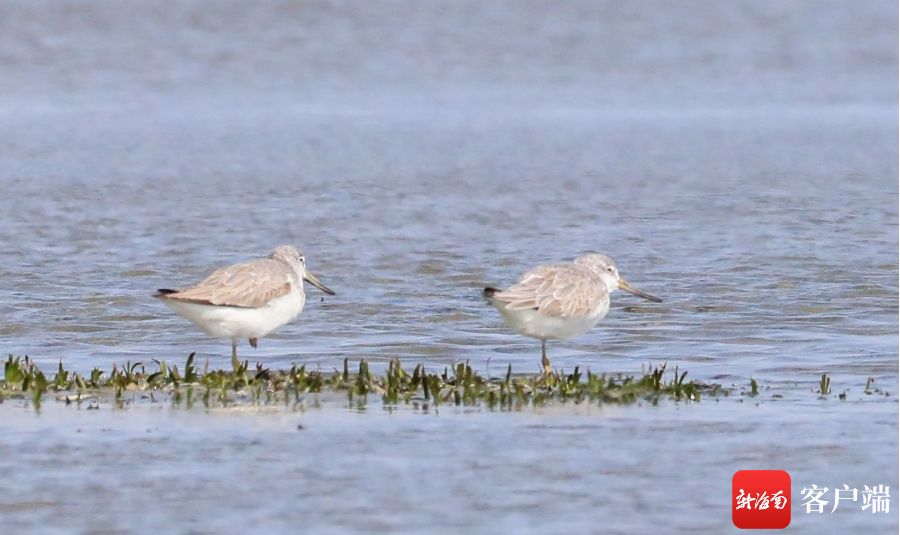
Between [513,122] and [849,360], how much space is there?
1551 cm

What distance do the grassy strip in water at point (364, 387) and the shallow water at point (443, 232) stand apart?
0.35m

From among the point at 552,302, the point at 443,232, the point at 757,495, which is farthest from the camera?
the point at 443,232

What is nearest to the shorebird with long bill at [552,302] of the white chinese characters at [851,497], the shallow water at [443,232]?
the shallow water at [443,232]

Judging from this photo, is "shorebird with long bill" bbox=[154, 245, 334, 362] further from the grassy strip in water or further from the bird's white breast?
the grassy strip in water

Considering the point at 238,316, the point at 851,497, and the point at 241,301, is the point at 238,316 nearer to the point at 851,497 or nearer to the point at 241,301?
the point at 241,301

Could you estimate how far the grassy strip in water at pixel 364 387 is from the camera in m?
9.48

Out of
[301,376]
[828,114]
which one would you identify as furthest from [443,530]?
[828,114]

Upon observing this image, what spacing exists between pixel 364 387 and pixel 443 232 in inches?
299

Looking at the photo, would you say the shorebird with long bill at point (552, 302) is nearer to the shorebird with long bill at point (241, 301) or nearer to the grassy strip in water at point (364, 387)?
the grassy strip in water at point (364, 387)

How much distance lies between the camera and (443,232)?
1711 centimetres

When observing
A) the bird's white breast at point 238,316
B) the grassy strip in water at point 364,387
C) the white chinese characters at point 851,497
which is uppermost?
the bird's white breast at point 238,316

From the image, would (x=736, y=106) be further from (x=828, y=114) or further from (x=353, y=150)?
(x=353, y=150)

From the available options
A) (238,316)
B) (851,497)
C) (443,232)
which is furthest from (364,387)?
(443,232)

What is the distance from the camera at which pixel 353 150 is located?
23078 millimetres
